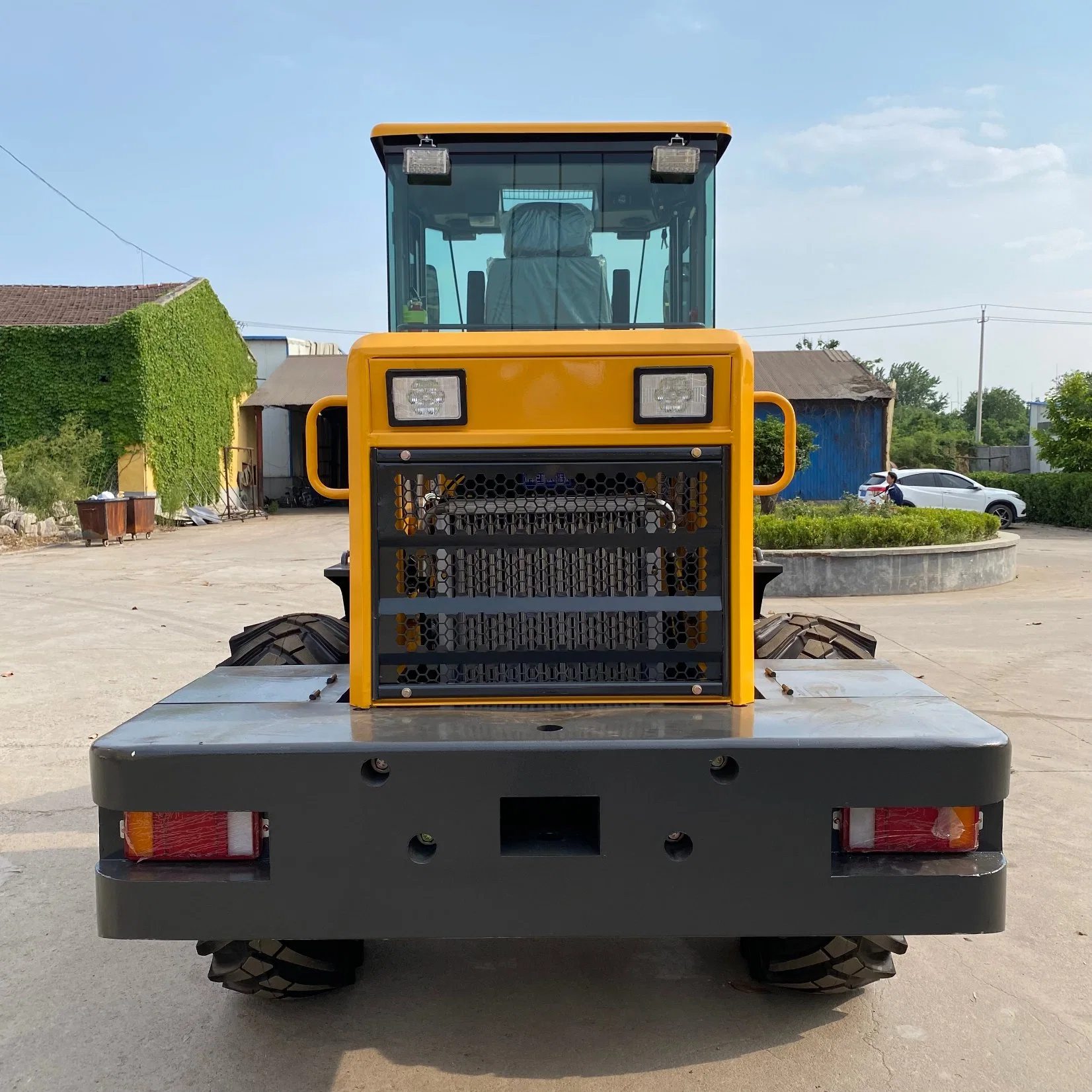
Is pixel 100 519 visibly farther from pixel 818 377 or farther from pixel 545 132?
pixel 818 377

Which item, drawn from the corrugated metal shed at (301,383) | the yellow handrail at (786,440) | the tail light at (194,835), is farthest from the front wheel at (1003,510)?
the tail light at (194,835)

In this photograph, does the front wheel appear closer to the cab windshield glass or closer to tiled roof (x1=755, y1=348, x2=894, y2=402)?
tiled roof (x1=755, y1=348, x2=894, y2=402)

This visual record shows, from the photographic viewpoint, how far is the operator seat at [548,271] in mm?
3738

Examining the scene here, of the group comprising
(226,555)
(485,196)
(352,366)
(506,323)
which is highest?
(485,196)

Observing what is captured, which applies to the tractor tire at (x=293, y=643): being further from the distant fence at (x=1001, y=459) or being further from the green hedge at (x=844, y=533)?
the distant fence at (x=1001, y=459)

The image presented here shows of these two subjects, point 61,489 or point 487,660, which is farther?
point 61,489

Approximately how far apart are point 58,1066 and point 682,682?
6.62ft

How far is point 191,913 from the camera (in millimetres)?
2355

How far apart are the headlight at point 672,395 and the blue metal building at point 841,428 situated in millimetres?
28576

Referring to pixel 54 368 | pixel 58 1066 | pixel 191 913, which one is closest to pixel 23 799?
pixel 58 1066

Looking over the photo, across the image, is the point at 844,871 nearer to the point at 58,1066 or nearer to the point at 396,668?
the point at 396,668

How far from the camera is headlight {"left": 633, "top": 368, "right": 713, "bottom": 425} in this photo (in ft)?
8.80

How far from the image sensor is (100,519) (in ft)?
62.5

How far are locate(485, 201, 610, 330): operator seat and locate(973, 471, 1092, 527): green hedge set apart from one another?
72.6 feet
